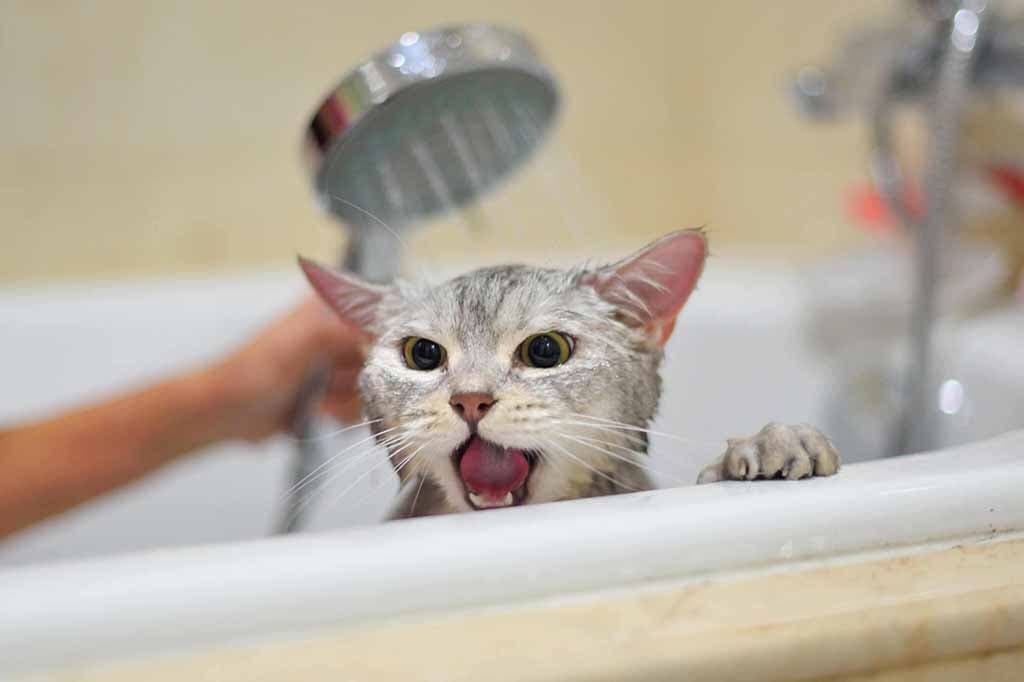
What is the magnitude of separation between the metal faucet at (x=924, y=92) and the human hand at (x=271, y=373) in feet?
1.66

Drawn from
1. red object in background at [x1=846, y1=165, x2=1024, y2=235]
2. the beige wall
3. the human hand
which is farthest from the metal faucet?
the human hand

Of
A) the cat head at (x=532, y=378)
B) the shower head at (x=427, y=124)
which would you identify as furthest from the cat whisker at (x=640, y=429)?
the shower head at (x=427, y=124)

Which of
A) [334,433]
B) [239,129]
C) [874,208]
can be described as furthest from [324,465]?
[239,129]

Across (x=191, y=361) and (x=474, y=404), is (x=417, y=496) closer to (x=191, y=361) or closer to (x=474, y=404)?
(x=474, y=404)

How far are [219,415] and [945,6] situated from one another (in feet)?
2.64

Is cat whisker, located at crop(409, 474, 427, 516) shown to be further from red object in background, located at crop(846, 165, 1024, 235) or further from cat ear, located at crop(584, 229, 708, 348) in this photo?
red object in background, located at crop(846, 165, 1024, 235)

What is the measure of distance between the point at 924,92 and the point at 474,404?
0.70 m

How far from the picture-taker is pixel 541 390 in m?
0.48

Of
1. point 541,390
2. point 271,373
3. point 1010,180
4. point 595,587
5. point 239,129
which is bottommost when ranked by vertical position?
point 595,587

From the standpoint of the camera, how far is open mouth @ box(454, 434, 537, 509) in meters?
0.47

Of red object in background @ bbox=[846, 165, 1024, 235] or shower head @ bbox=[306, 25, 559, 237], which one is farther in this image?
red object in background @ bbox=[846, 165, 1024, 235]

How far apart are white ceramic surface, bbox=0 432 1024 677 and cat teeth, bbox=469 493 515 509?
0.11ft

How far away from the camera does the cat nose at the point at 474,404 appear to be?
0.46 m

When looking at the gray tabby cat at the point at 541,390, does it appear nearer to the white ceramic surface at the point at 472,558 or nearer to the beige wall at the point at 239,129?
the white ceramic surface at the point at 472,558
